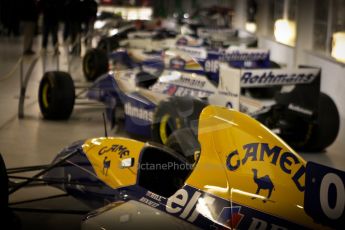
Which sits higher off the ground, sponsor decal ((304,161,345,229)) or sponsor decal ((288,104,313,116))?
sponsor decal ((304,161,345,229))

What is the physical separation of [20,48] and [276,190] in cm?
1714

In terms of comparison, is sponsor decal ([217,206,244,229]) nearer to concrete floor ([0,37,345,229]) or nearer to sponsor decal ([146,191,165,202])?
sponsor decal ([146,191,165,202])

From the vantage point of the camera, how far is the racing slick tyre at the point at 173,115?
6.99m

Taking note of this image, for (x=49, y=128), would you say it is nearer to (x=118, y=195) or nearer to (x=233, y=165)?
(x=118, y=195)

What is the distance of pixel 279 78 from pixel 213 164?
395 cm

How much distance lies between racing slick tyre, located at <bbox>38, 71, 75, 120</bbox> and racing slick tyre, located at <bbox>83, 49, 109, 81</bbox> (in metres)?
3.77

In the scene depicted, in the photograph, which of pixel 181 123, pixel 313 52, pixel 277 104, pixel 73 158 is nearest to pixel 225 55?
pixel 313 52

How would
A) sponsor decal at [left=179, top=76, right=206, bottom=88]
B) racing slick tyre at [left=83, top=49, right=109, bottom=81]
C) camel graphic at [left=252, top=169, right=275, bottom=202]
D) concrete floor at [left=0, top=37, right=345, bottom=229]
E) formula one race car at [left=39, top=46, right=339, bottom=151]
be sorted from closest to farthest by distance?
camel graphic at [left=252, top=169, right=275, bottom=202], concrete floor at [left=0, top=37, right=345, bottom=229], formula one race car at [left=39, top=46, right=339, bottom=151], sponsor decal at [left=179, top=76, right=206, bottom=88], racing slick tyre at [left=83, top=49, right=109, bottom=81]

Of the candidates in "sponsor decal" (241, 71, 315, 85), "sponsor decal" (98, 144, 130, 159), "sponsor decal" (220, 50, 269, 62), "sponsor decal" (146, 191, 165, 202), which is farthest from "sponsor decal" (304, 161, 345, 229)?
"sponsor decal" (220, 50, 269, 62)

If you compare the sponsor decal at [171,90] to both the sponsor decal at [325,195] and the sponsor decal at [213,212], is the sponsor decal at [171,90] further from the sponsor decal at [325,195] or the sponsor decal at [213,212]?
the sponsor decal at [325,195]

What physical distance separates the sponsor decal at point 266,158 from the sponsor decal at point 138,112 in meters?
3.86

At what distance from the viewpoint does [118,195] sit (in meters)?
4.67

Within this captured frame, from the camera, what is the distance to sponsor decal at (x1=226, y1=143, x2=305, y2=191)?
3.89m

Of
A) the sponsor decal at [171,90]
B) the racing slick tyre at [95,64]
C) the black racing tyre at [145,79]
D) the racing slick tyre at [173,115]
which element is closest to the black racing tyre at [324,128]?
the racing slick tyre at [173,115]
